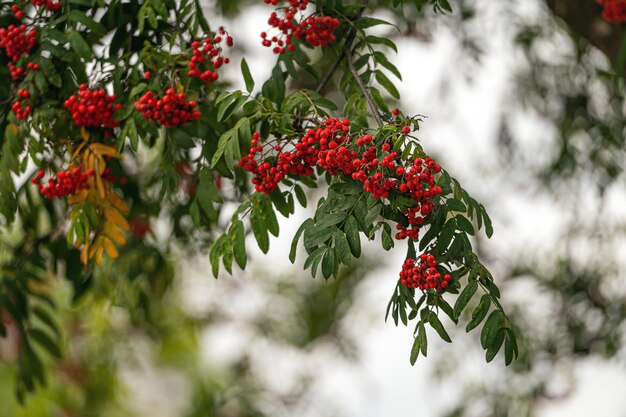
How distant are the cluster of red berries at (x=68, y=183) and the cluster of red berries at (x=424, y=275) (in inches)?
34.6

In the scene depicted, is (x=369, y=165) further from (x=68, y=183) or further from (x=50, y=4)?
(x=50, y=4)

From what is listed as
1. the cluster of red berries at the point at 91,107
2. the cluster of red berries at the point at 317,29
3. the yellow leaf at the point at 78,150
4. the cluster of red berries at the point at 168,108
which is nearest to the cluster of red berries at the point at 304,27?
the cluster of red berries at the point at 317,29

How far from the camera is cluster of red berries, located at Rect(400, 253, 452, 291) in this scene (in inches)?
63.3

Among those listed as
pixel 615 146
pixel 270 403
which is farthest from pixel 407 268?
pixel 270 403

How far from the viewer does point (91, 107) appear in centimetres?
194

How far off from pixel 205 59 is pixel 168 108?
171 mm

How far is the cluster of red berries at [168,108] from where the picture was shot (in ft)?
Answer: 6.21

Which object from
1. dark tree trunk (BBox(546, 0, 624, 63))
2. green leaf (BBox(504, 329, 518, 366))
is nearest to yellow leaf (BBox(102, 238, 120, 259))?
green leaf (BBox(504, 329, 518, 366))

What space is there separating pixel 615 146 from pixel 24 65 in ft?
9.48

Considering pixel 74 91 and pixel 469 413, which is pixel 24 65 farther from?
pixel 469 413

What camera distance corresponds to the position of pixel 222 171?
6.39 feet

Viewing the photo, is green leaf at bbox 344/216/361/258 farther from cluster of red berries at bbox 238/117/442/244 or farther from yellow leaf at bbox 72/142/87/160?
yellow leaf at bbox 72/142/87/160

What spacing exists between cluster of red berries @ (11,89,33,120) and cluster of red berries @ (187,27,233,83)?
1.34 feet

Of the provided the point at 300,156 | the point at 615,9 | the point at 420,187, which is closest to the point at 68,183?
the point at 300,156
